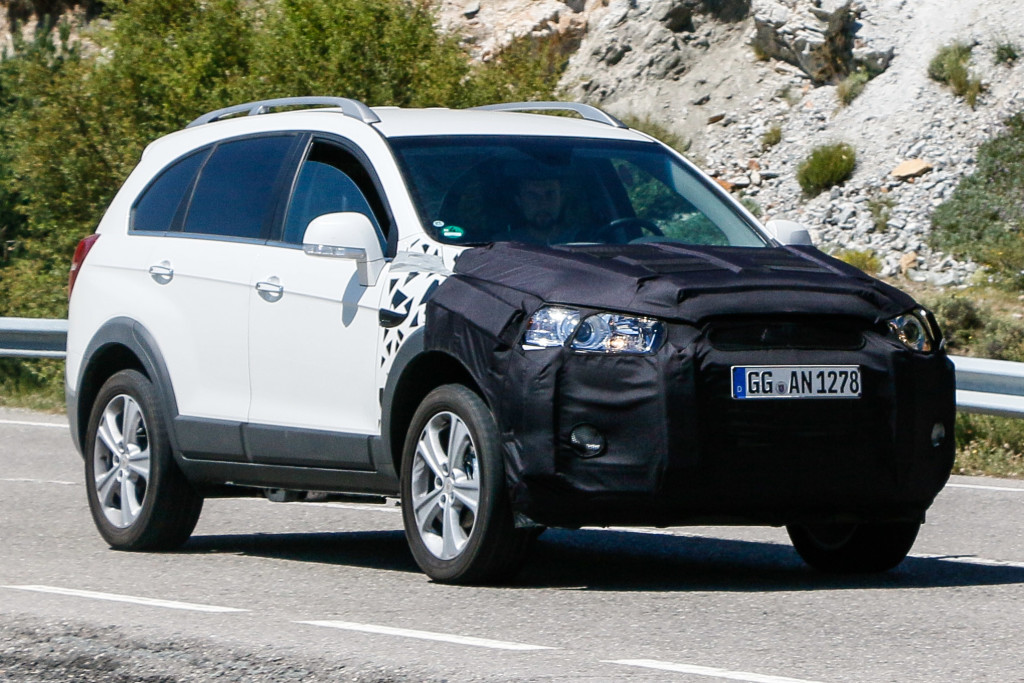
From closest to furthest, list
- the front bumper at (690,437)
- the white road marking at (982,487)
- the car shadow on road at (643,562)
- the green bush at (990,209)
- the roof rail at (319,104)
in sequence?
the front bumper at (690,437) < the car shadow on road at (643,562) < the roof rail at (319,104) < the white road marking at (982,487) < the green bush at (990,209)

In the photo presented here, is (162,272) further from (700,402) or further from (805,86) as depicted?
(805,86)

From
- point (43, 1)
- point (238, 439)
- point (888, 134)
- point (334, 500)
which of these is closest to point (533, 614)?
point (238, 439)

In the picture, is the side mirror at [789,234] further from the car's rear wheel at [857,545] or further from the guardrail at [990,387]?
the guardrail at [990,387]

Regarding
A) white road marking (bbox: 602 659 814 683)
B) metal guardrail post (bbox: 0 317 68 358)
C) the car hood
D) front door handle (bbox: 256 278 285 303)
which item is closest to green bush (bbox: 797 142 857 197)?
metal guardrail post (bbox: 0 317 68 358)

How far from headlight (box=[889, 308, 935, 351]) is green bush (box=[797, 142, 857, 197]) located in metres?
29.4

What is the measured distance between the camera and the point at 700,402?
6.34 m

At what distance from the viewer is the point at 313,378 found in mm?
7566

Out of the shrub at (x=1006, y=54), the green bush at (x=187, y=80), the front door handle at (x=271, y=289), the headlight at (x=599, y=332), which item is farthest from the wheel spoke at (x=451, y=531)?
the shrub at (x=1006, y=54)

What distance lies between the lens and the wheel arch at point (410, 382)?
6938mm

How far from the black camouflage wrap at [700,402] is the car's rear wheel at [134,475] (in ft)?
7.02

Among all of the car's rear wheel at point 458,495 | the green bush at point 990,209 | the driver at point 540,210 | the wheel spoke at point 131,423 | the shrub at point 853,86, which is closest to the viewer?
the car's rear wheel at point 458,495

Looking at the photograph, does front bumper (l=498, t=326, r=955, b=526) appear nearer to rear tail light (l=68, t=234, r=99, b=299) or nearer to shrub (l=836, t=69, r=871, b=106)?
rear tail light (l=68, t=234, r=99, b=299)

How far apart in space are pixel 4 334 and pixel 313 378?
10230mm

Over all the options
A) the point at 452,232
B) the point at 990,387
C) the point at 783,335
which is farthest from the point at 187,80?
the point at 783,335
